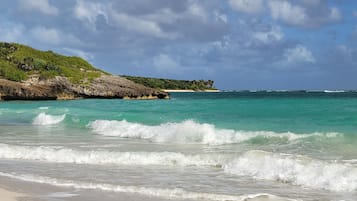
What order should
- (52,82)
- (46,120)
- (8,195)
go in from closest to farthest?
1. (8,195)
2. (46,120)
3. (52,82)

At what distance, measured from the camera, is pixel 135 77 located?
188 metres

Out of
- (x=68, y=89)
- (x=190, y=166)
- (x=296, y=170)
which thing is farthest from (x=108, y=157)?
(x=68, y=89)

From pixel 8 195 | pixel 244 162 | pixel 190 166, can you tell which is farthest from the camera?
pixel 190 166

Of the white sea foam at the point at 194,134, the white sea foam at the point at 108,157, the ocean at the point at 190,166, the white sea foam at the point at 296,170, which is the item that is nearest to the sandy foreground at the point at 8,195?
the ocean at the point at 190,166

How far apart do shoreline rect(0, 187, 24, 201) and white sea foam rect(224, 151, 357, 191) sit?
5533 millimetres

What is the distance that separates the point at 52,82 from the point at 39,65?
6871 mm

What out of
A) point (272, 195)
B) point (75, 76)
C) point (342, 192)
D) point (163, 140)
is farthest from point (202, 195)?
point (75, 76)

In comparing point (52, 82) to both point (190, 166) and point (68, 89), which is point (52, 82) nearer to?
point (68, 89)

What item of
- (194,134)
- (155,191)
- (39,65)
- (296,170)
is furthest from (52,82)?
(155,191)

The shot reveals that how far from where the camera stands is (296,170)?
39.4 feet

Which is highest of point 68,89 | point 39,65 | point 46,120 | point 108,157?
point 39,65

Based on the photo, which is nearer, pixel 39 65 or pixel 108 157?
pixel 108 157

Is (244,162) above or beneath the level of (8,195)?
above

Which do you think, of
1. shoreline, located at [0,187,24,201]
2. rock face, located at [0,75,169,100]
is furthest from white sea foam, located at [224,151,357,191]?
rock face, located at [0,75,169,100]
